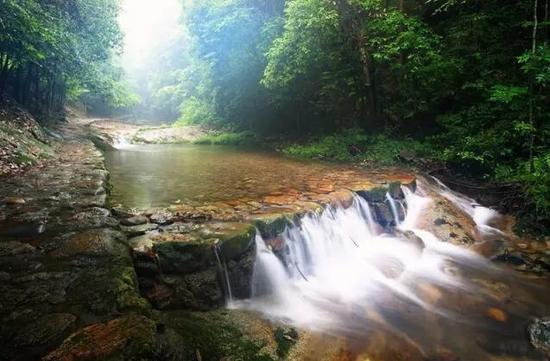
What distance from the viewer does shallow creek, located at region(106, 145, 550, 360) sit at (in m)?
4.26

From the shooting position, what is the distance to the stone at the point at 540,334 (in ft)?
13.2

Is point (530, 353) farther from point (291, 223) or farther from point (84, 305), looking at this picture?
point (84, 305)

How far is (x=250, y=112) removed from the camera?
802 inches

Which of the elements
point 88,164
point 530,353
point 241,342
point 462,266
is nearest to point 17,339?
point 241,342

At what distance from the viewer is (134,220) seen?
16.5 feet

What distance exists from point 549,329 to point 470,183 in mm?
5689

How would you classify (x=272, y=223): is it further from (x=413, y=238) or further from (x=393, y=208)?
(x=393, y=208)

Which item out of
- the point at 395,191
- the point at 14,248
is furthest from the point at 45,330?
the point at 395,191

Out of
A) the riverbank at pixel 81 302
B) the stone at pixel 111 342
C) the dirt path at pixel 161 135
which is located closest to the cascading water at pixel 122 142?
the dirt path at pixel 161 135

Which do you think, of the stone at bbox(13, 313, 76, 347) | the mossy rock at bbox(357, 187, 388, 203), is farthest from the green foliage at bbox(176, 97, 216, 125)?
the stone at bbox(13, 313, 76, 347)

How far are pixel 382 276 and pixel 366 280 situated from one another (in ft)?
1.07

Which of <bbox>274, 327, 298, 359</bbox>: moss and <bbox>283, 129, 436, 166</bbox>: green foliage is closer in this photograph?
<bbox>274, 327, 298, 359</bbox>: moss

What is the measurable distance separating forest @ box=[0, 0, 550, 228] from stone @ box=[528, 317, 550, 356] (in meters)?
3.38

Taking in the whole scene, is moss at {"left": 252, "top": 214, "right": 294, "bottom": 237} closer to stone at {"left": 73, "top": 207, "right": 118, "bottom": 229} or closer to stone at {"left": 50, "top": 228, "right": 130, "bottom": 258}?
stone at {"left": 50, "top": 228, "right": 130, "bottom": 258}
